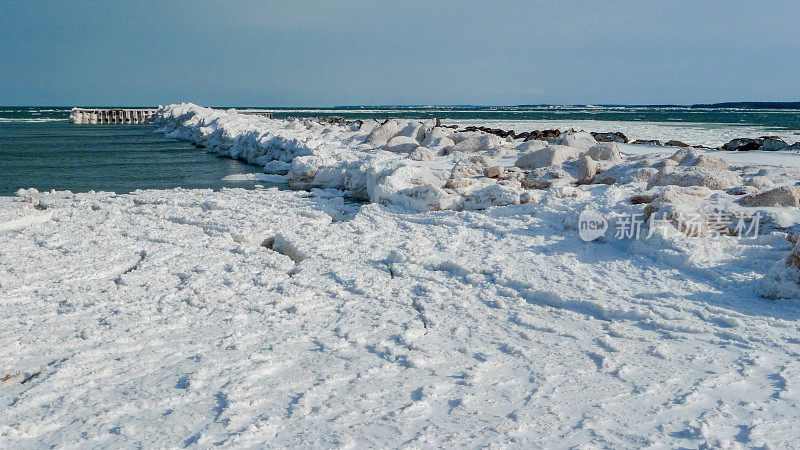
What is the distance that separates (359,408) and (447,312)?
4.17 ft

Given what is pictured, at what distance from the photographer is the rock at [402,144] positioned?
40.9 ft

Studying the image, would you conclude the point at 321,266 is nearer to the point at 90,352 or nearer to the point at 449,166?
the point at 90,352

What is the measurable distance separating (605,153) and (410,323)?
7.11 m

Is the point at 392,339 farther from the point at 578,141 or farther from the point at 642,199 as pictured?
the point at 578,141

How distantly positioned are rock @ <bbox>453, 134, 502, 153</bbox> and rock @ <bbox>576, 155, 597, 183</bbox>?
343 centimetres

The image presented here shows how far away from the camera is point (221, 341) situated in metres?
3.28

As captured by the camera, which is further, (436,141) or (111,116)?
(111,116)

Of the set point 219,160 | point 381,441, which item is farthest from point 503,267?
point 219,160

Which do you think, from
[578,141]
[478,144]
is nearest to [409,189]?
[478,144]

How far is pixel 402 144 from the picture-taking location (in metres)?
12.7

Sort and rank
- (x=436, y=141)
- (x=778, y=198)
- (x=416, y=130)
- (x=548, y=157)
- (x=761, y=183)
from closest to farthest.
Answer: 1. (x=778, y=198)
2. (x=761, y=183)
3. (x=548, y=157)
4. (x=436, y=141)
5. (x=416, y=130)

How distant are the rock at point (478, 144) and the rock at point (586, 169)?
135 inches

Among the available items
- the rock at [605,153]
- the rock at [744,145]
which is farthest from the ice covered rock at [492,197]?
the rock at [744,145]

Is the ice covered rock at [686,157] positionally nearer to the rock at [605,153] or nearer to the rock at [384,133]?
the rock at [605,153]
